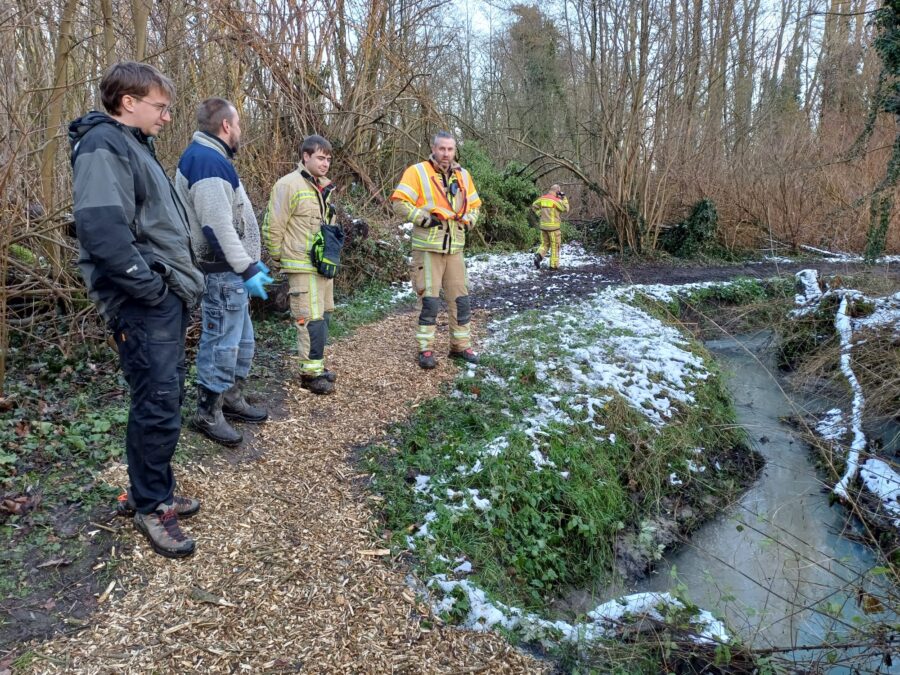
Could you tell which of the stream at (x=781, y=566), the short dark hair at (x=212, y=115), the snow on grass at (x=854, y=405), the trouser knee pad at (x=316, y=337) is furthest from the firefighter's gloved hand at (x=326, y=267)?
the snow on grass at (x=854, y=405)

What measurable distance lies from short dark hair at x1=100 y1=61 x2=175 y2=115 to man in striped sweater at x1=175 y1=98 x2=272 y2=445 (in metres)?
0.88

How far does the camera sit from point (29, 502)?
3055 mm

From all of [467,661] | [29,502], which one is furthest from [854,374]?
[29,502]

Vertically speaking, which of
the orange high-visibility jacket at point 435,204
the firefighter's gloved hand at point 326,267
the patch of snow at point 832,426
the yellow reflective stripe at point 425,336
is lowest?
the patch of snow at point 832,426

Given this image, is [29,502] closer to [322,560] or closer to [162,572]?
[162,572]

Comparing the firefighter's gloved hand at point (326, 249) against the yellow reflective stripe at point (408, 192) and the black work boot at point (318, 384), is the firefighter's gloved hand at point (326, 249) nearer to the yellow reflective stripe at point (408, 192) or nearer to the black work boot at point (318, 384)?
the yellow reflective stripe at point (408, 192)

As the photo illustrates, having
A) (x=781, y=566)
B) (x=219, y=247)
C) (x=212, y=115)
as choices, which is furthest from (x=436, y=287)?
(x=781, y=566)

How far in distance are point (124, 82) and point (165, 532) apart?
2073 mm

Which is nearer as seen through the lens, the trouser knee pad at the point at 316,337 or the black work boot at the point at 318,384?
the trouser knee pad at the point at 316,337

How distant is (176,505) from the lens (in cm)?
311

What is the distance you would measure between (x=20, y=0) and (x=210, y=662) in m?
4.87

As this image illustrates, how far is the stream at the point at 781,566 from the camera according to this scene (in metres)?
3.07

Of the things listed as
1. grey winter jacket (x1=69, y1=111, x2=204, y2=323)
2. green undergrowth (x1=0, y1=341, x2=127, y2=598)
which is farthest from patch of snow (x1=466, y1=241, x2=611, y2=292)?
grey winter jacket (x1=69, y1=111, x2=204, y2=323)

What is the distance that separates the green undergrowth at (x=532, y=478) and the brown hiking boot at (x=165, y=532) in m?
1.10
